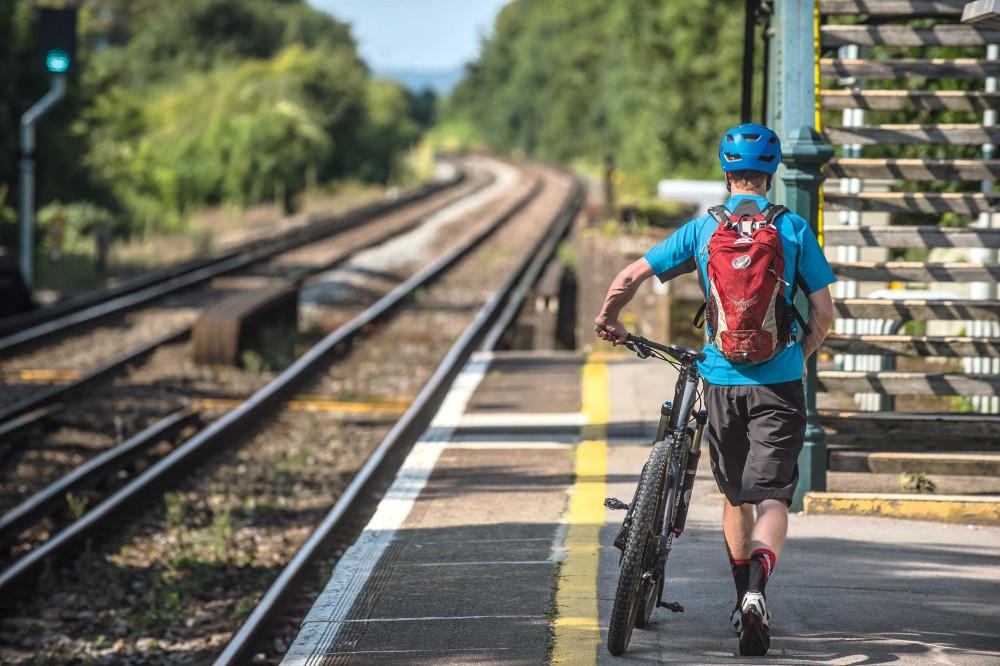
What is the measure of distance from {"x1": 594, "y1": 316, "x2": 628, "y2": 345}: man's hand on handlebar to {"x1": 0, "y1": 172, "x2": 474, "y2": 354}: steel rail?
33.7 ft

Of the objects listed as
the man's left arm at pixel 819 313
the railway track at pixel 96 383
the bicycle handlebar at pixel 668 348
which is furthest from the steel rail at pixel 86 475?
the man's left arm at pixel 819 313

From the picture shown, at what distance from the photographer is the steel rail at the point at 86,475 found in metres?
8.51

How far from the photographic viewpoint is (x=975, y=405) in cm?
912

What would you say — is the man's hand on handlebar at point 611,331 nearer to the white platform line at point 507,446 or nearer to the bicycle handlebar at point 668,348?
the bicycle handlebar at point 668,348

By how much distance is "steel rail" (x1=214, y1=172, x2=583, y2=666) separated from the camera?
6543 mm

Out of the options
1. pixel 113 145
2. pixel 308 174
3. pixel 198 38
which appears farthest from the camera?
pixel 198 38

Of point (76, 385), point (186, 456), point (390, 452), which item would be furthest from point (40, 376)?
point (390, 452)

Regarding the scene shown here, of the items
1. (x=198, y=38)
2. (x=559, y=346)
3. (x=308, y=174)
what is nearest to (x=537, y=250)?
(x=559, y=346)

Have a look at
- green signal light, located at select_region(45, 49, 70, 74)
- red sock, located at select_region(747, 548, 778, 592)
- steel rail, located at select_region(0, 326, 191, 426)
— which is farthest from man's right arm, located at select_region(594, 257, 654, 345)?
green signal light, located at select_region(45, 49, 70, 74)

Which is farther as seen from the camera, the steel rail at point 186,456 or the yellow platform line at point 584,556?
the steel rail at point 186,456

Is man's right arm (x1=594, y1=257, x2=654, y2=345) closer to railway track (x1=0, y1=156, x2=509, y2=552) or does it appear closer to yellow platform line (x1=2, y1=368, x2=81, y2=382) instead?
railway track (x1=0, y1=156, x2=509, y2=552)

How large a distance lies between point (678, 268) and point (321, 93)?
40406 millimetres

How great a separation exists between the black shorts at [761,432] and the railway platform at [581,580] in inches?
23.4

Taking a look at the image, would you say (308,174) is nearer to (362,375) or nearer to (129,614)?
(362,375)
